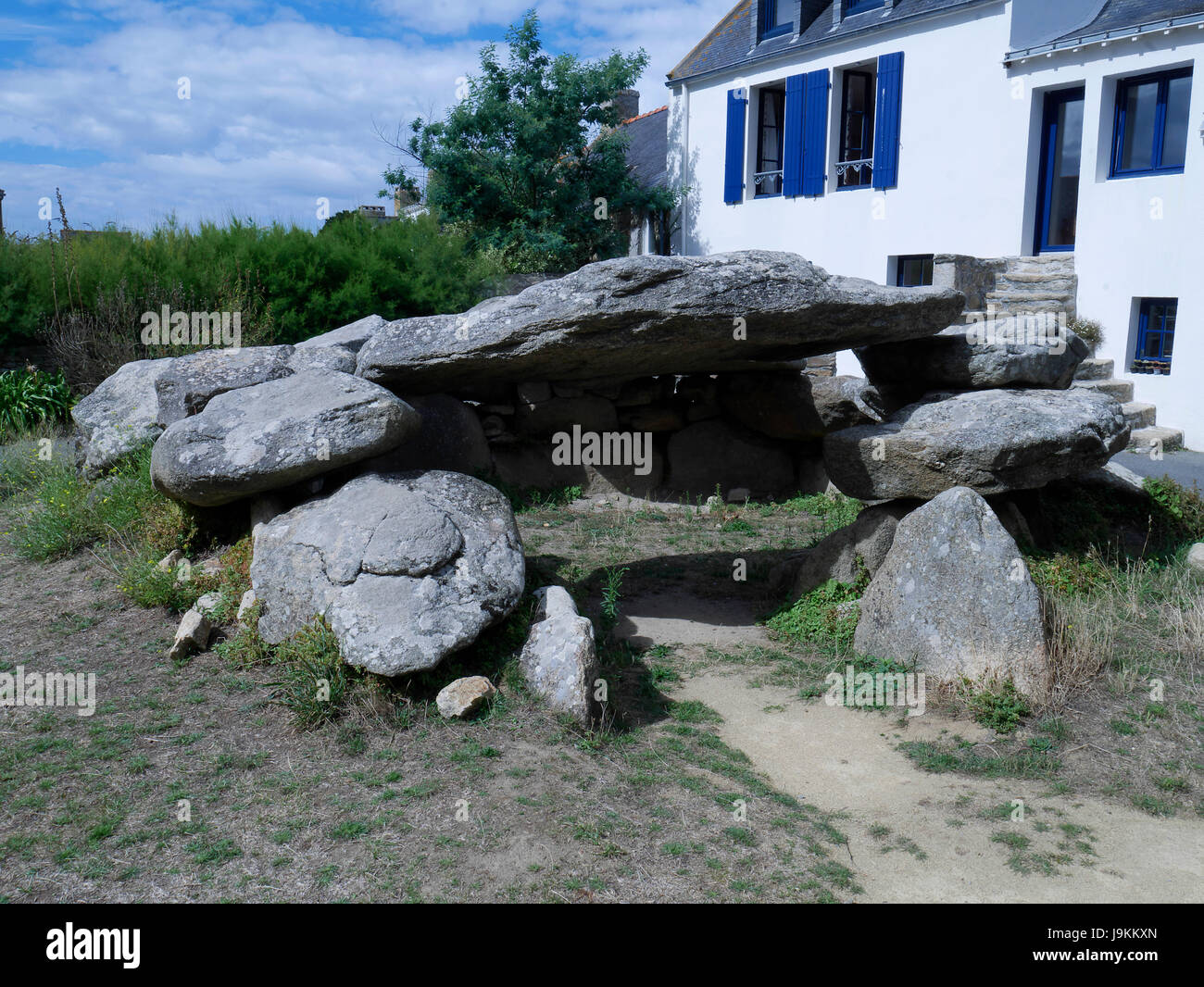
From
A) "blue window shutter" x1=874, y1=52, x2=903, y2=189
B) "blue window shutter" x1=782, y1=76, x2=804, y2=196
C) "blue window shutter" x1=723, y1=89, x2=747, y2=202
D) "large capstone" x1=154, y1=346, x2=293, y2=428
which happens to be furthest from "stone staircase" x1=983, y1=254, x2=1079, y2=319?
"large capstone" x1=154, y1=346, x2=293, y2=428

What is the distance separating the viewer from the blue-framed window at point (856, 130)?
51.8 ft

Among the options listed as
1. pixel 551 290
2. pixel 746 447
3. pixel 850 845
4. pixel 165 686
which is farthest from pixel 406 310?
pixel 850 845

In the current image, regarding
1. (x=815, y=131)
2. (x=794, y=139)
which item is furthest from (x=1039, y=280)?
(x=794, y=139)

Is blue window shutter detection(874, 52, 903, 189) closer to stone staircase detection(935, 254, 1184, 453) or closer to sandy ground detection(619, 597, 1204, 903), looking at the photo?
stone staircase detection(935, 254, 1184, 453)

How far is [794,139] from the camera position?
53.2ft

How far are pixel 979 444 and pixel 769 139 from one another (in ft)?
41.8

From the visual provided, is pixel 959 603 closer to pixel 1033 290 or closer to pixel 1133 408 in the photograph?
pixel 1133 408

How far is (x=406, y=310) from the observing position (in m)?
14.0

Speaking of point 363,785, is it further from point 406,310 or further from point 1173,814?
point 406,310

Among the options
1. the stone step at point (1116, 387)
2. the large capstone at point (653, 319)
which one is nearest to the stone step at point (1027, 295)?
the stone step at point (1116, 387)

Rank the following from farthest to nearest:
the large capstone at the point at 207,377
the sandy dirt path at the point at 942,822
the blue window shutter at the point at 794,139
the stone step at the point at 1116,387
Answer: the blue window shutter at the point at 794,139
the stone step at the point at 1116,387
the large capstone at the point at 207,377
the sandy dirt path at the point at 942,822

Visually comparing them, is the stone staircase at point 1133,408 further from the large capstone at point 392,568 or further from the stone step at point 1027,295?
the large capstone at point 392,568

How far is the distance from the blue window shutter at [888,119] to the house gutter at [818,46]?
47cm

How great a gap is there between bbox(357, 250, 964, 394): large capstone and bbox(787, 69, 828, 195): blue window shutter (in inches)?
378
